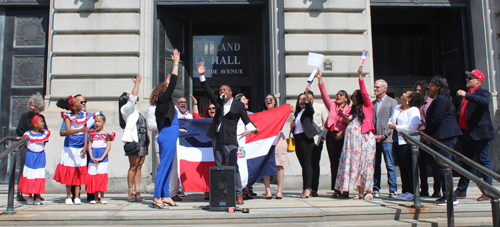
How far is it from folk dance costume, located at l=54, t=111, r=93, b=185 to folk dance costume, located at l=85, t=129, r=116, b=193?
115mm

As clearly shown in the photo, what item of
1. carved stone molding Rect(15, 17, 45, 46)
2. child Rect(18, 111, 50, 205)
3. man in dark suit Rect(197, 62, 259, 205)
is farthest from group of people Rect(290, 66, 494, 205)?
carved stone molding Rect(15, 17, 45, 46)

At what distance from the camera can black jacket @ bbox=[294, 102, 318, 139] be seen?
7.41 m

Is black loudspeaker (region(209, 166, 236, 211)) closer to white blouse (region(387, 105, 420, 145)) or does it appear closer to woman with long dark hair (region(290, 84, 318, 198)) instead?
woman with long dark hair (region(290, 84, 318, 198))

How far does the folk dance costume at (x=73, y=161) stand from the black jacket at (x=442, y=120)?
6185mm

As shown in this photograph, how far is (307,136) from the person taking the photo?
7406 millimetres

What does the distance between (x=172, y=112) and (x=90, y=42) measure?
4837 mm

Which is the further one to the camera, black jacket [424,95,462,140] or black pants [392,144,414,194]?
black pants [392,144,414,194]

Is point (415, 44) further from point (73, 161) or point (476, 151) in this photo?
point (73, 161)

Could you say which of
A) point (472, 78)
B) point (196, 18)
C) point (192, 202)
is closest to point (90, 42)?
point (196, 18)

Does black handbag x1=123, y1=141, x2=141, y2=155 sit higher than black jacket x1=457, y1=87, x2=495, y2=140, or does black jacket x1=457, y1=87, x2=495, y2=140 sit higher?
black jacket x1=457, y1=87, x2=495, y2=140

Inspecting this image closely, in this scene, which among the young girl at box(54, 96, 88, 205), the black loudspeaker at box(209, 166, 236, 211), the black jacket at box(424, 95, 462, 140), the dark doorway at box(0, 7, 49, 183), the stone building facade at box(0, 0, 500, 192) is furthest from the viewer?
the dark doorway at box(0, 7, 49, 183)

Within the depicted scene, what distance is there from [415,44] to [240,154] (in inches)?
326

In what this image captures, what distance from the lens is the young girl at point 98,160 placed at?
7.00m

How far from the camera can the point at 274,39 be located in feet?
34.0
